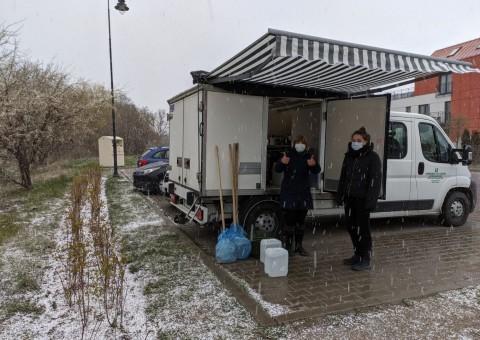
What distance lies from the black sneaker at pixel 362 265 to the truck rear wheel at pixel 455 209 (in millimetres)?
3363

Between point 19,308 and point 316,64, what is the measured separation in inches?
171

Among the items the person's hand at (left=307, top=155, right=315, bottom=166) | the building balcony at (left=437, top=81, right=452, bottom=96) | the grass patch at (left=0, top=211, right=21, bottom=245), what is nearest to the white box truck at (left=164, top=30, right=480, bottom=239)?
the person's hand at (left=307, top=155, right=315, bottom=166)

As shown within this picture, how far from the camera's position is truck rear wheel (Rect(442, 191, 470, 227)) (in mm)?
7652

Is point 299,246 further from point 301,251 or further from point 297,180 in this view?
point 297,180

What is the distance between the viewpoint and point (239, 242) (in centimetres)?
552

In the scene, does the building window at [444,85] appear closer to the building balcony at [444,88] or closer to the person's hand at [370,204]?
the building balcony at [444,88]

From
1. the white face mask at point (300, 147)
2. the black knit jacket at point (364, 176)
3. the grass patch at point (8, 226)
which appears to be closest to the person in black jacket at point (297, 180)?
the white face mask at point (300, 147)

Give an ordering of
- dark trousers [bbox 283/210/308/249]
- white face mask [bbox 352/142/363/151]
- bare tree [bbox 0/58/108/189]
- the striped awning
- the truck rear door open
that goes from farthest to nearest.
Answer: bare tree [bbox 0/58/108/189] → the truck rear door open → dark trousers [bbox 283/210/308/249] → white face mask [bbox 352/142/363/151] → the striped awning

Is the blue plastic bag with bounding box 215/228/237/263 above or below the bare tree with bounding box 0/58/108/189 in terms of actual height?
below

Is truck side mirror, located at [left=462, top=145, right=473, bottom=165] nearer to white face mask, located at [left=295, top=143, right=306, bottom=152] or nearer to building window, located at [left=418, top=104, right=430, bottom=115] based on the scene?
white face mask, located at [left=295, top=143, right=306, bottom=152]

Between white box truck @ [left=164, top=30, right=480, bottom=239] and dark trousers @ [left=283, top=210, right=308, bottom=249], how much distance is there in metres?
0.58

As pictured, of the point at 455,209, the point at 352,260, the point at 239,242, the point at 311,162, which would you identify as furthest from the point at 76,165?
the point at 352,260

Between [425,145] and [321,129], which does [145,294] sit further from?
[425,145]

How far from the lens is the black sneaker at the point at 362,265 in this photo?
519cm
